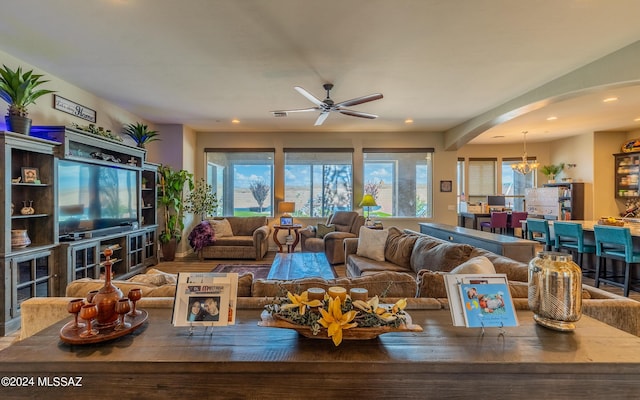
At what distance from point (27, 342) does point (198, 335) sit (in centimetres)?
59

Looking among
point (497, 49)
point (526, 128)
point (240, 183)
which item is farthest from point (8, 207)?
point (526, 128)

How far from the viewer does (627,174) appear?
676 cm

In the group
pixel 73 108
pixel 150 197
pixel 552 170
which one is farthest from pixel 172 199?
pixel 552 170

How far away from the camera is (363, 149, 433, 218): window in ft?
23.9

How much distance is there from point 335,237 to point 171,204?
3.32 metres

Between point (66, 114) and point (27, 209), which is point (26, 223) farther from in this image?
point (66, 114)

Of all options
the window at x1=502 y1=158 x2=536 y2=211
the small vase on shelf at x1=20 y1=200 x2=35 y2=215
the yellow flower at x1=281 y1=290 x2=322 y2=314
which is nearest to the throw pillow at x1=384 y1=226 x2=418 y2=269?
the yellow flower at x1=281 y1=290 x2=322 y2=314

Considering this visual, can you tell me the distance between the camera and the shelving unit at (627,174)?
657 cm

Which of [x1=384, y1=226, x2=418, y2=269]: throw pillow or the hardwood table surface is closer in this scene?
the hardwood table surface

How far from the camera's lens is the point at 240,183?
7145 millimetres

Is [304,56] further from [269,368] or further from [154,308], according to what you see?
[269,368]

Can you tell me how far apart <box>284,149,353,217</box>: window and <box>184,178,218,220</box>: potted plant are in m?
1.69

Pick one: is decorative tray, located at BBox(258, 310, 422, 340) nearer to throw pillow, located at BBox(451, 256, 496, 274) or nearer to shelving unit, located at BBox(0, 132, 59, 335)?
throw pillow, located at BBox(451, 256, 496, 274)

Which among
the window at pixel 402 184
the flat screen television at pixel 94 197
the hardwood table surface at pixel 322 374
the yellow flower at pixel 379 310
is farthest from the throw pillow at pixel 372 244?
the flat screen television at pixel 94 197
